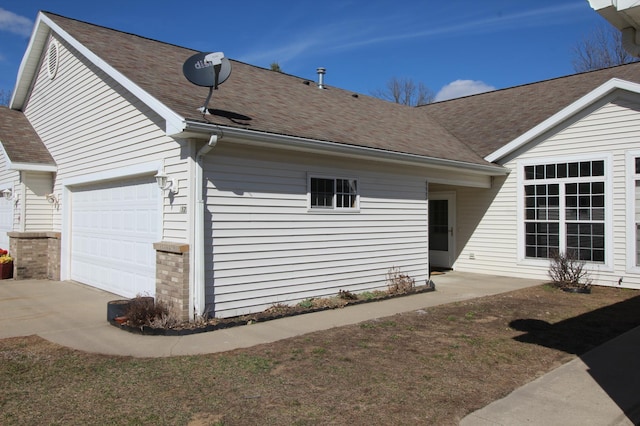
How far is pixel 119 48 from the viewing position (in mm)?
10367

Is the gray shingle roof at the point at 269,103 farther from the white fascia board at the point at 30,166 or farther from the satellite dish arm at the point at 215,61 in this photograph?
the white fascia board at the point at 30,166

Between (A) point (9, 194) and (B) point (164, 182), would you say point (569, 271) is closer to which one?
(B) point (164, 182)

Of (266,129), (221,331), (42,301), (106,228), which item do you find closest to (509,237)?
(266,129)

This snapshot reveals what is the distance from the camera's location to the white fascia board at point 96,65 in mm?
7129

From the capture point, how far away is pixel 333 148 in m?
8.77

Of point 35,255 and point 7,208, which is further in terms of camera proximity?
point 7,208

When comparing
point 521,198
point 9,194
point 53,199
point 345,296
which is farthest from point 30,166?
point 521,198

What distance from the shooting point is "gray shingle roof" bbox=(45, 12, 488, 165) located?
8.35m

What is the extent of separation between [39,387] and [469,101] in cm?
1609

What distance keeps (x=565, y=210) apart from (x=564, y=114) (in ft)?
7.34

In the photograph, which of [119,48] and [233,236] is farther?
[119,48]

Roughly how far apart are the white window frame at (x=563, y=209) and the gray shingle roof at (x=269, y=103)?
109cm

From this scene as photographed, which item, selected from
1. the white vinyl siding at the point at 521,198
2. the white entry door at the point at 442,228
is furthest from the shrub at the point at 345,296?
the white entry door at the point at 442,228

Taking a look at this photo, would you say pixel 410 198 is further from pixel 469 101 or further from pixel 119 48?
pixel 469 101
